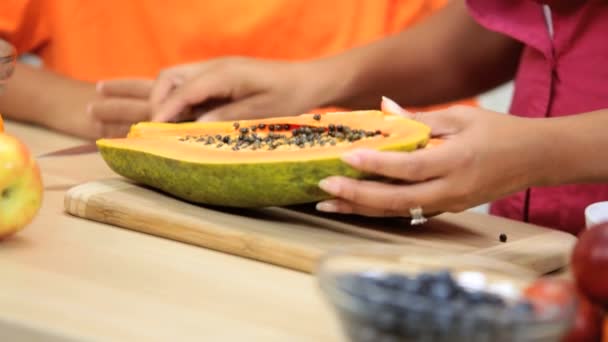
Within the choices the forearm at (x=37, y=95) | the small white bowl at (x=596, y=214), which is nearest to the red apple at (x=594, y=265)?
→ the small white bowl at (x=596, y=214)

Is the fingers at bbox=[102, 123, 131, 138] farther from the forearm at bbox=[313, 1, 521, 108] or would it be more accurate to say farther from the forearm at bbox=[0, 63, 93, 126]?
the forearm at bbox=[313, 1, 521, 108]

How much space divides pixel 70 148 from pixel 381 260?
864 mm

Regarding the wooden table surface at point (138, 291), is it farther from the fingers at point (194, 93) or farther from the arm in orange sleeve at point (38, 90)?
the arm in orange sleeve at point (38, 90)

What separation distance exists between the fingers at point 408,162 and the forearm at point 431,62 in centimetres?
64

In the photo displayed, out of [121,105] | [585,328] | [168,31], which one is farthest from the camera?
[168,31]

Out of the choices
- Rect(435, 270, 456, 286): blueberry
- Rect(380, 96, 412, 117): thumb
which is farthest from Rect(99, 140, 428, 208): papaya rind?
Rect(435, 270, 456, 286): blueberry

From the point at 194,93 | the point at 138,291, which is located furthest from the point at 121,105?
the point at 138,291

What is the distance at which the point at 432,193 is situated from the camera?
1.15m

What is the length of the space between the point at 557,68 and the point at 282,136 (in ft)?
1.65

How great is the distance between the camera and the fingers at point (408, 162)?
3.65 feet

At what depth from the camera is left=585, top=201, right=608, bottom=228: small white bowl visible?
42.8 inches

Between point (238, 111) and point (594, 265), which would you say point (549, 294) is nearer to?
point (594, 265)

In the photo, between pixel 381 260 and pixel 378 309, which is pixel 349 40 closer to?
pixel 381 260

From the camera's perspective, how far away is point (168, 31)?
7.05 ft
